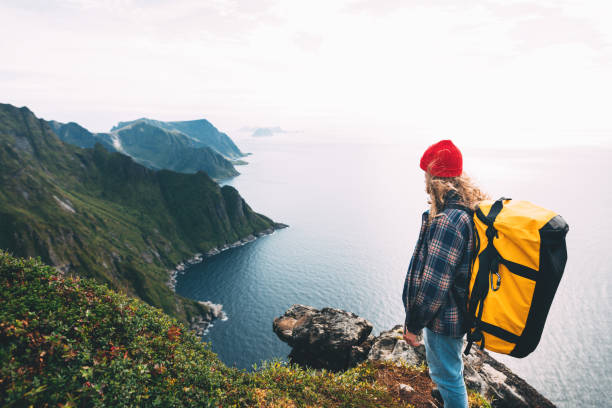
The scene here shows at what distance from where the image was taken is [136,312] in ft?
35.2

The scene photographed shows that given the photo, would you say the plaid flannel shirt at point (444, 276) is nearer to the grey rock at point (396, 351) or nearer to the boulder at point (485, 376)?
the boulder at point (485, 376)

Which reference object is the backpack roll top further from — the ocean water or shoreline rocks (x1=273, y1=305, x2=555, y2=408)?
the ocean water

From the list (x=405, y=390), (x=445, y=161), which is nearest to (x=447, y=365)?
(x=445, y=161)

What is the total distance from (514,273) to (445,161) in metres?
2.46

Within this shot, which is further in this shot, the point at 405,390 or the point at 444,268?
the point at 405,390

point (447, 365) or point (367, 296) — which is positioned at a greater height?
point (447, 365)

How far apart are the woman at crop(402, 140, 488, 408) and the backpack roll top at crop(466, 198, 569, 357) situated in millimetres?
266

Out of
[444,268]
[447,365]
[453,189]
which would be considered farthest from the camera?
[447,365]

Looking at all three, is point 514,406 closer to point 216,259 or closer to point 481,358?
point 481,358

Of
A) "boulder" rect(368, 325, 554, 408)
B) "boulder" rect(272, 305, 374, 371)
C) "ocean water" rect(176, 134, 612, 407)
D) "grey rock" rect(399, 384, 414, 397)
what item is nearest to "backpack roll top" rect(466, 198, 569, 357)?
"grey rock" rect(399, 384, 414, 397)

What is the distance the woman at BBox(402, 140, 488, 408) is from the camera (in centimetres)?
550

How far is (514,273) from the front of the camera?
4.71m

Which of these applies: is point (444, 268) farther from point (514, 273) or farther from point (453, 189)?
point (453, 189)

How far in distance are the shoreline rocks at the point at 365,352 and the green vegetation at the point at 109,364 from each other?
144 inches
